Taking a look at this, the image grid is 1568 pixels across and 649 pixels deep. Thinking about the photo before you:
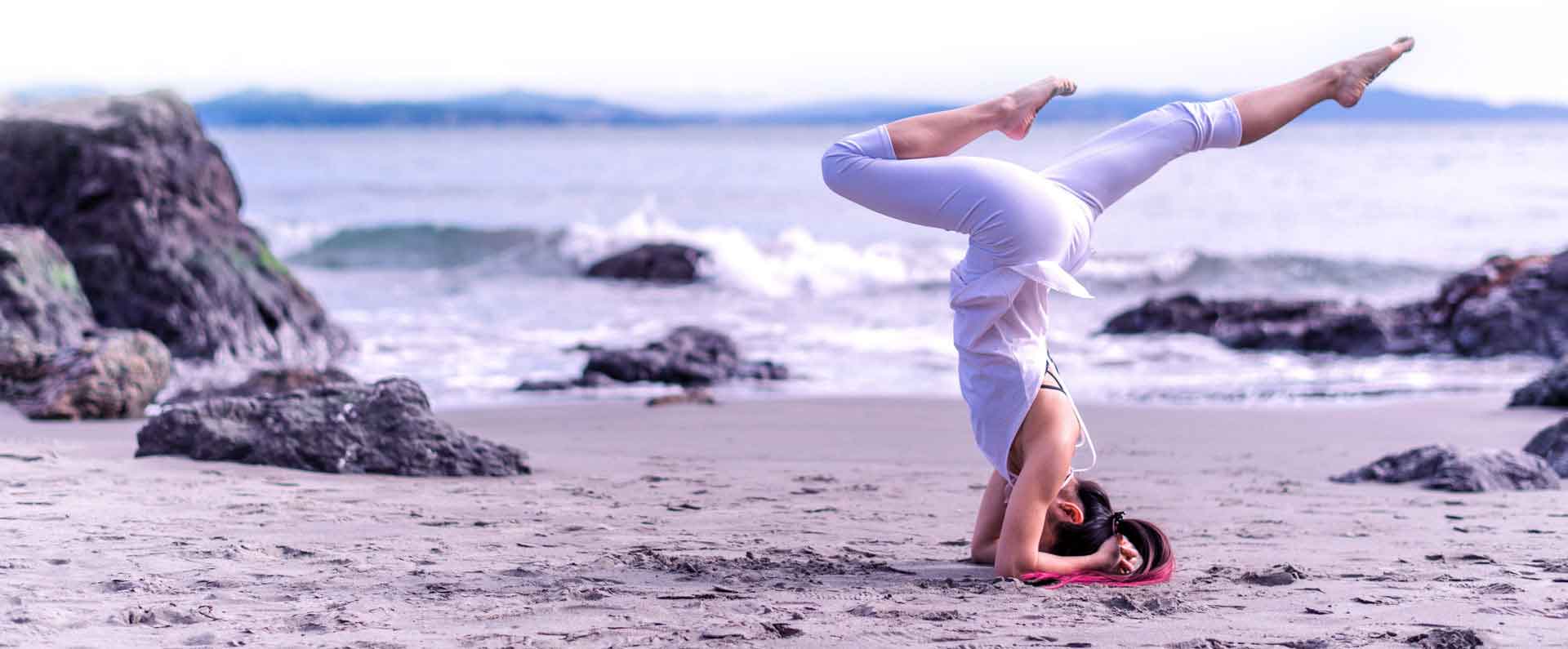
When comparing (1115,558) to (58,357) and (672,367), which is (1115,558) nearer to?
(672,367)

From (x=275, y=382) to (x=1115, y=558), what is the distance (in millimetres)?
5915

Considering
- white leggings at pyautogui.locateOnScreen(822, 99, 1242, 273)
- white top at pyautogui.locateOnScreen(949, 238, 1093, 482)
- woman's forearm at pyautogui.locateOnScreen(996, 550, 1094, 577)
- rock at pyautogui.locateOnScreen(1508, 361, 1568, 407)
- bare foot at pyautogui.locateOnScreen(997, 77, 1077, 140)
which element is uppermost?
bare foot at pyautogui.locateOnScreen(997, 77, 1077, 140)

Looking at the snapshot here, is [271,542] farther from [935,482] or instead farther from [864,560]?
[935,482]

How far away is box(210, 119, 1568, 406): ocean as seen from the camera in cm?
1099

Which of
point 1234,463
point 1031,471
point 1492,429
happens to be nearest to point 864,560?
point 1031,471

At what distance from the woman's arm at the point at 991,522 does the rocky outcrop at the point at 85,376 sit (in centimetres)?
550

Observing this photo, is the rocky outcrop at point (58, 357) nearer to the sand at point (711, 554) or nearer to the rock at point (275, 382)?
the rock at point (275, 382)

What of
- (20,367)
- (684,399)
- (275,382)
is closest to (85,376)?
(20,367)

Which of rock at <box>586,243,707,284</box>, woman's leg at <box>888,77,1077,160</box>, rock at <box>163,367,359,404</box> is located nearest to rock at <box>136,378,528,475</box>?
rock at <box>163,367,359,404</box>

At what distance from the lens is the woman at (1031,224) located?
3945 mm

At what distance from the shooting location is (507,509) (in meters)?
5.13

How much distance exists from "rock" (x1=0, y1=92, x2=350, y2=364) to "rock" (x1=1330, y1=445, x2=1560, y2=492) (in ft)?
27.4

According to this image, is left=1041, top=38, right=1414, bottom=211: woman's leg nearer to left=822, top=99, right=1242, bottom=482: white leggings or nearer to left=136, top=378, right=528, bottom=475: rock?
left=822, top=99, right=1242, bottom=482: white leggings

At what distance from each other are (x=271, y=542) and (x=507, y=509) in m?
0.98
